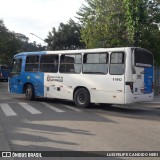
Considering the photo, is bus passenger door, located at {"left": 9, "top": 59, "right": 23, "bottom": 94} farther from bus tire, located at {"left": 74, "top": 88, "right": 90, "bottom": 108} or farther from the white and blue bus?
bus tire, located at {"left": 74, "top": 88, "right": 90, "bottom": 108}

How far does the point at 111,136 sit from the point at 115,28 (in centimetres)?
2047

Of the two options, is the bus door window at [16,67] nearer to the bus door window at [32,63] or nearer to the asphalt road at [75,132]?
the bus door window at [32,63]

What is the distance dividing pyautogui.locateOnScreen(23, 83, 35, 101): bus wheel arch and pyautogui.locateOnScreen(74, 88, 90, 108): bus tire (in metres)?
3.43

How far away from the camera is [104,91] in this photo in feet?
51.1

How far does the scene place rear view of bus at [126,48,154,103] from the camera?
14922mm

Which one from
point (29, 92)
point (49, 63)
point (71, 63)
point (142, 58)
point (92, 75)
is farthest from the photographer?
point (29, 92)

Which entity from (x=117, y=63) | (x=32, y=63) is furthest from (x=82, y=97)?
(x=32, y=63)

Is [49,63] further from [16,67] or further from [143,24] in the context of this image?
[143,24]

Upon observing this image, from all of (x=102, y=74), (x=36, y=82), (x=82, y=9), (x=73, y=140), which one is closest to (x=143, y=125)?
(x=73, y=140)

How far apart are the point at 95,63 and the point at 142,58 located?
2.06m

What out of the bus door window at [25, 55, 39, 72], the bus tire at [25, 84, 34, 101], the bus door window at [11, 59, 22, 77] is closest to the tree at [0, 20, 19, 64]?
the bus door window at [11, 59, 22, 77]

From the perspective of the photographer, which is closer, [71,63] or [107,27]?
[71,63]

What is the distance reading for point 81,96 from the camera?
54.6ft

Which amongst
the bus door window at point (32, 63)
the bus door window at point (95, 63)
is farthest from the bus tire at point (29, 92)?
the bus door window at point (95, 63)
